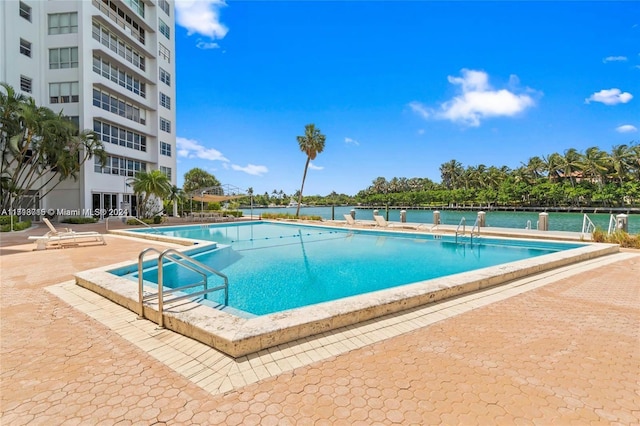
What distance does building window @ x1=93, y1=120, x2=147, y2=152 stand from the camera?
2427 centimetres

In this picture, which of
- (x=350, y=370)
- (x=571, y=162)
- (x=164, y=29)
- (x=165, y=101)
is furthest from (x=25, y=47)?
(x=571, y=162)

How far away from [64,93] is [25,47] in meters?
3.62

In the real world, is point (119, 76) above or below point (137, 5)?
below

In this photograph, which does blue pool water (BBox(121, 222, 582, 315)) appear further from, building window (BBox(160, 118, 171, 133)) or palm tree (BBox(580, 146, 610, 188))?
palm tree (BBox(580, 146, 610, 188))

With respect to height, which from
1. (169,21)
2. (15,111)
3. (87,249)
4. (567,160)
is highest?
(169,21)

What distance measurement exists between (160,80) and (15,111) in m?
14.6

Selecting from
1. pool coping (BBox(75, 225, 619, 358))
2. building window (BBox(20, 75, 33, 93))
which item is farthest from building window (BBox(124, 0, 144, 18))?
pool coping (BBox(75, 225, 619, 358))

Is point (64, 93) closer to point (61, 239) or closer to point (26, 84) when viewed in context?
point (26, 84)

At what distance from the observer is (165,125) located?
3147 centimetres

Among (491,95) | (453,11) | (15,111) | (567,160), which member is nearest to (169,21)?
(15,111)

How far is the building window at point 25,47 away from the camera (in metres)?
21.7

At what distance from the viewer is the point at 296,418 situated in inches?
89.4

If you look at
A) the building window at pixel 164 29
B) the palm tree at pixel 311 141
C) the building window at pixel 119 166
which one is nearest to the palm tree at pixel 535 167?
the palm tree at pixel 311 141

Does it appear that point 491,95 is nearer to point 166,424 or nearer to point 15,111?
point 166,424
